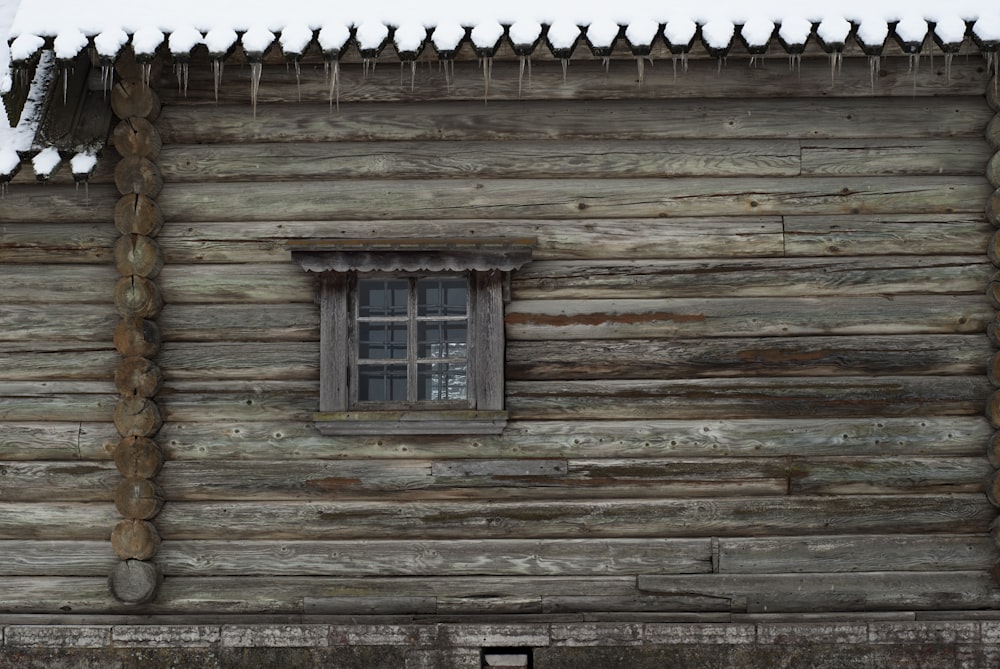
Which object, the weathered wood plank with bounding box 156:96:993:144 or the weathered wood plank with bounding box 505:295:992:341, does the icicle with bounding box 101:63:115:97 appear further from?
the weathered wood plank with bounding box 505:295:992:341

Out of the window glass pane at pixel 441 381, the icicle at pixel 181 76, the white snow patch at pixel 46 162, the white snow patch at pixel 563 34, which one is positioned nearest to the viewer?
the white snow patch at pixel 563 34

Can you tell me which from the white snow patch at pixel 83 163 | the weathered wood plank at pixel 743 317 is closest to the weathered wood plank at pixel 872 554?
the weathered wood plank at pixel 743 317

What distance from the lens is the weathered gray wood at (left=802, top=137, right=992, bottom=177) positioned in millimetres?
6852

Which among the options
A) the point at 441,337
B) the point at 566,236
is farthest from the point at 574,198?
the point at 441,337

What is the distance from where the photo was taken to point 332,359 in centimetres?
678

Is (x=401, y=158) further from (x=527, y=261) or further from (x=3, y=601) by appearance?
(x=3, y=601)

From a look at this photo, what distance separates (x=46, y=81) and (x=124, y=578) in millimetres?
3060

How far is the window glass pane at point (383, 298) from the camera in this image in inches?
283

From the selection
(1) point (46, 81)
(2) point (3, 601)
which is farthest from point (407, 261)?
(2) point (3, 601)

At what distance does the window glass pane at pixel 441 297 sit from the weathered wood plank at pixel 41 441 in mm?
2284

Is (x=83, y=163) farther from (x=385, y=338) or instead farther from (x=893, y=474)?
(x=893, y=474)

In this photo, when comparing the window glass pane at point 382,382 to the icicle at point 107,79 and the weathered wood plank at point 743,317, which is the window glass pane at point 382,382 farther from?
the icicle at point 107,79

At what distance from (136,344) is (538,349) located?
244 cm

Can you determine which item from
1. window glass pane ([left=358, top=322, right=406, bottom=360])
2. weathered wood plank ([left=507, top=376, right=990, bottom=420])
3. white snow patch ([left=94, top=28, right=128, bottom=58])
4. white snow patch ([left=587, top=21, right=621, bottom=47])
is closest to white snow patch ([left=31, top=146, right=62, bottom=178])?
white snow patch ([left=94, top=28, right=128, bottom=58])
